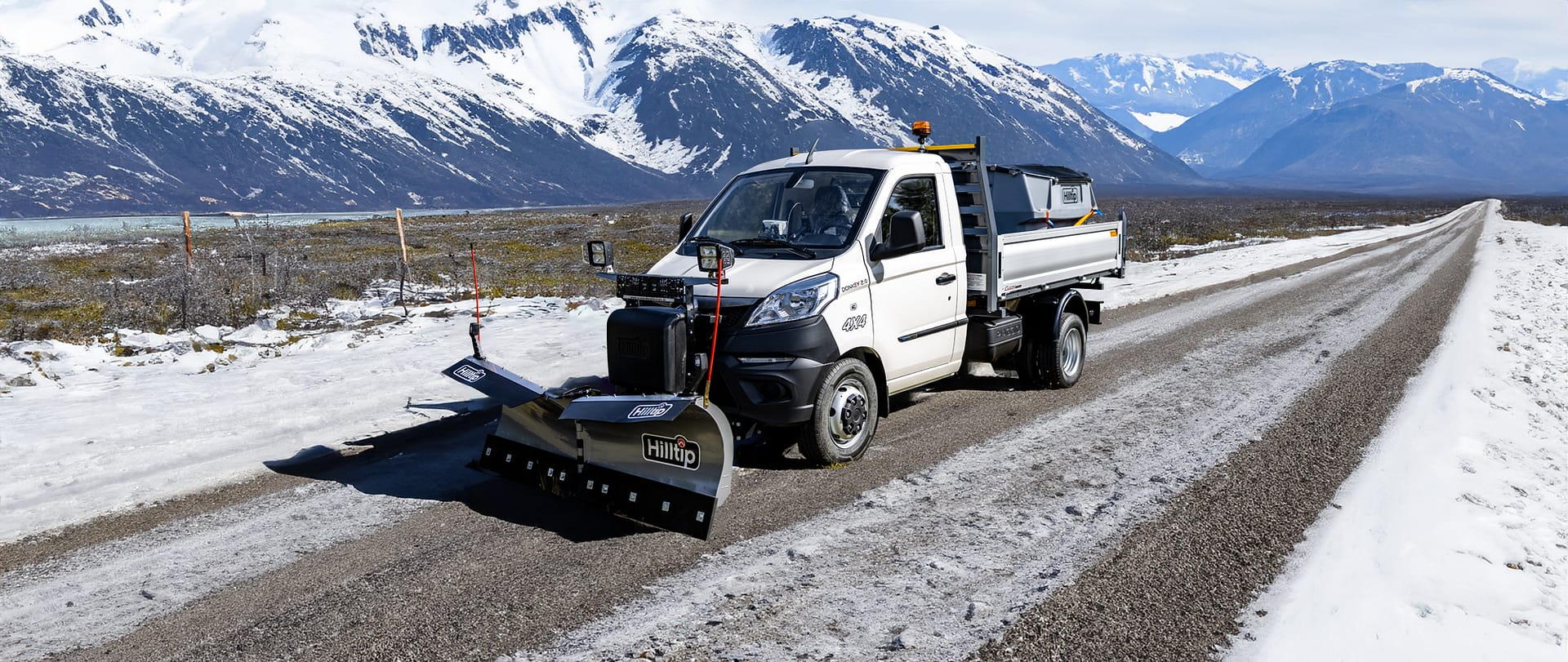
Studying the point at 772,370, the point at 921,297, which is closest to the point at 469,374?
the point at 772,370

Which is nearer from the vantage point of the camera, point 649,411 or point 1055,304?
point 649,411

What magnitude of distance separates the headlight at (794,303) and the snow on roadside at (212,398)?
3.52 meters

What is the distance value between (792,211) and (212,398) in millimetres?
5631

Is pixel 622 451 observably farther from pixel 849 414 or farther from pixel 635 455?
pixel 849 414

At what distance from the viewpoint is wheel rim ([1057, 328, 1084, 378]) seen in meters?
9.45

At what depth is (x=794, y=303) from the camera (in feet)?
20.7

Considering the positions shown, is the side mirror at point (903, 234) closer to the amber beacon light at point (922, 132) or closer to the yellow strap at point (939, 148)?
the yellow strap at point (939, 148)

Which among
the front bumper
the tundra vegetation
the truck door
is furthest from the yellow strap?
the tundra vegetation

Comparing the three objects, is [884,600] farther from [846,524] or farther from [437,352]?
[437,352]

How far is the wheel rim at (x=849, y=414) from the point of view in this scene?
21.6 ft

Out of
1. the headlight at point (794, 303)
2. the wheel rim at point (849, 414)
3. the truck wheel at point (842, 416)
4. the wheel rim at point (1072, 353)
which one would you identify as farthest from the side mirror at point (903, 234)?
the wheel rim at point (1072, 353)

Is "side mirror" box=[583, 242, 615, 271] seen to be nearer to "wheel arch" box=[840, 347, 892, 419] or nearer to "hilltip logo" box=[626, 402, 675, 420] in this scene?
"wheel arch" box=[840, 347, 892, 419]

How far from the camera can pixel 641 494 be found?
18.0ft

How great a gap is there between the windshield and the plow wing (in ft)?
6.25
